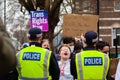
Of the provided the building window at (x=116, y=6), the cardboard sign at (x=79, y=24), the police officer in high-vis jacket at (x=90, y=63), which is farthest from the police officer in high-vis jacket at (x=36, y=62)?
the building window at (x=116, y=6)

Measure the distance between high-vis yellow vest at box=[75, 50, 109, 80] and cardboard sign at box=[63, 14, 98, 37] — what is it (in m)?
4.86

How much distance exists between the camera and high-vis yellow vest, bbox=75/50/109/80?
Answer: 580 centimetres

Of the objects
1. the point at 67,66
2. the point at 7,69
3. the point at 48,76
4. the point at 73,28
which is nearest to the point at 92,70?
the point at 48,76

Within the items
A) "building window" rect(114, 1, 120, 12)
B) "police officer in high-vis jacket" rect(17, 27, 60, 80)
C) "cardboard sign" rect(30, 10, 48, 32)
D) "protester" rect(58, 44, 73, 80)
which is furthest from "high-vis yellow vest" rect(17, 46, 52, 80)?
"building window" rect(114, 1, 120, 12)

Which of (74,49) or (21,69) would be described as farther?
(74,49)

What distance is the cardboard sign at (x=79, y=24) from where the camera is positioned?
10812mm

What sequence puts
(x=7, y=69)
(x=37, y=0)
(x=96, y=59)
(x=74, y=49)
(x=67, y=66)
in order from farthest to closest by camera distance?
1. (x=37, y=0)
2. (x=74, y=49)
3. (x=67, y=66)
4. (x=96, y=59)
5. (x=7, y=69)

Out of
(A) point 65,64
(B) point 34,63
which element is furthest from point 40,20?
(B) point 34,63

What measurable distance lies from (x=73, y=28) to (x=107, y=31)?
46.9 metres

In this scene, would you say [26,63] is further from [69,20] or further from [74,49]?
[69,20]

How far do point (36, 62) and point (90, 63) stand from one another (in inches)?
27.3

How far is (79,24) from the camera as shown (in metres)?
10.9

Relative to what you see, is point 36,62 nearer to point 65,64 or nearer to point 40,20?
point 65,64

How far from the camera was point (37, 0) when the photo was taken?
16062 mm
